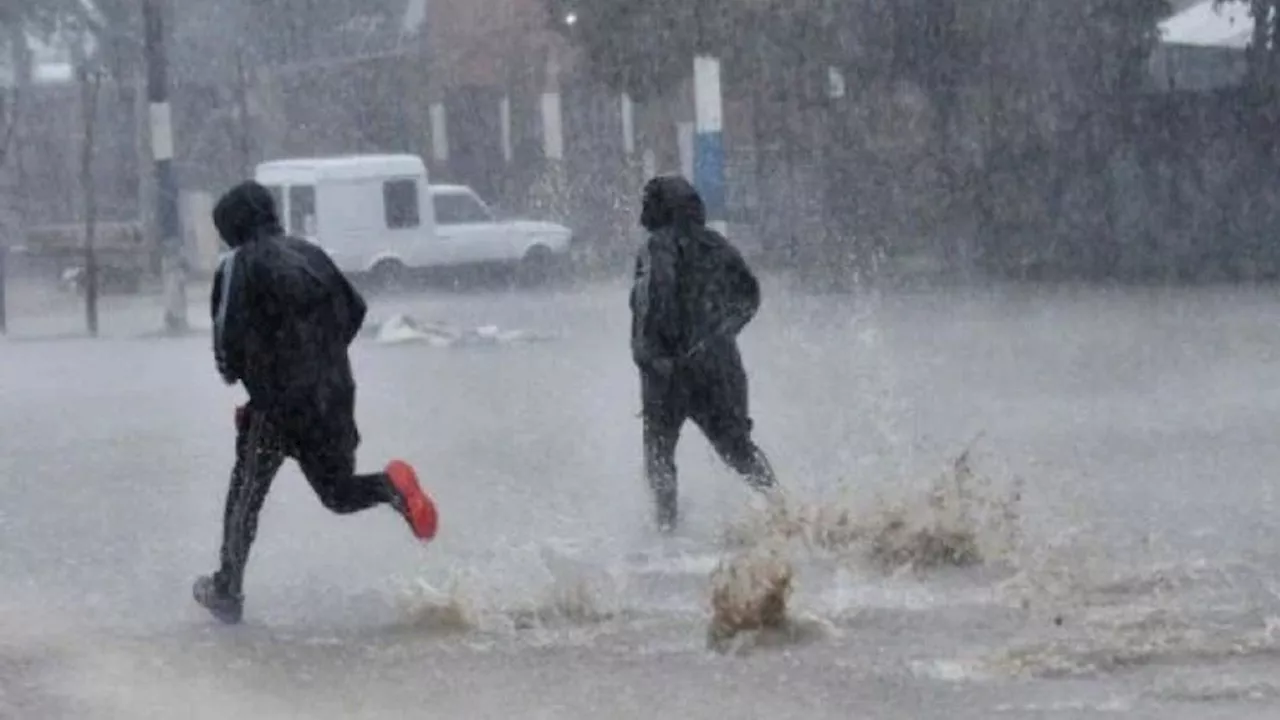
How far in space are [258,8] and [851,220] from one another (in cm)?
2813

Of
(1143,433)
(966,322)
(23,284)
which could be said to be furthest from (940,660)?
(23,284)

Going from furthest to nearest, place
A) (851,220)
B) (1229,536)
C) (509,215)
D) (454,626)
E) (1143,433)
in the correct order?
(509,215)
(851,220)
(1143,433)
(1229,536)
(454,626)

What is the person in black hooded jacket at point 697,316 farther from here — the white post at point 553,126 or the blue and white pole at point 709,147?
the white post at point 553,126

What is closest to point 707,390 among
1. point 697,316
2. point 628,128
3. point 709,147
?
point 697,316

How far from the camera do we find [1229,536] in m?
11.0

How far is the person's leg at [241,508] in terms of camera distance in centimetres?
940

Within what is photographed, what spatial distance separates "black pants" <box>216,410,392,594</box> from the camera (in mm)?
9398

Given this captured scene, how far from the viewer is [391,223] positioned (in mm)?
39875

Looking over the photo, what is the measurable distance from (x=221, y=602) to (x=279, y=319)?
1031mm

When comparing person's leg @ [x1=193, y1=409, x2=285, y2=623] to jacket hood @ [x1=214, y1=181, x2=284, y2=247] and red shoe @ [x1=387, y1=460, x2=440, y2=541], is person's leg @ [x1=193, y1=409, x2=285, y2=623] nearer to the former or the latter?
red shoe @ [x1=387, y1=460, x2=440, y2=541]

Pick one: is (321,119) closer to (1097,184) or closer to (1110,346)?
(1097,184)

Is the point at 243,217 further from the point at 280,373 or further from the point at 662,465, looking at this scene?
the point at 662,465

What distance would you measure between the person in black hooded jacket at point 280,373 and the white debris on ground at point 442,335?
16910 millimetres

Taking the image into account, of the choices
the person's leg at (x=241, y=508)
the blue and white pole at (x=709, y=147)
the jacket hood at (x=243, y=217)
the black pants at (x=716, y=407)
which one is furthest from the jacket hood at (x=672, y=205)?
the blue and white pole at (x=709, y=147)
